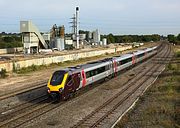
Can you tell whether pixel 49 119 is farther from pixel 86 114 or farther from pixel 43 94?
pixel 43 94

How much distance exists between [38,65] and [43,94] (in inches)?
973

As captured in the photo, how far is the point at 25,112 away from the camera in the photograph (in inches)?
850

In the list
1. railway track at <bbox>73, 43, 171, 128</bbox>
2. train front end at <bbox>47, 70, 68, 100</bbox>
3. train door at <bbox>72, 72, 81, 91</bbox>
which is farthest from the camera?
train door at <bbox>72, 72, 81, 91</bbox>

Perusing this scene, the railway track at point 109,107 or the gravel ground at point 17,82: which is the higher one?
Answer: the railway track at point 109,107

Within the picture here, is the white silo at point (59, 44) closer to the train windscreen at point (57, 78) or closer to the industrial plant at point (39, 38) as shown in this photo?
the industrial plant at point (39, 38)

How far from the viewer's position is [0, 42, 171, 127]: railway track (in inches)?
743

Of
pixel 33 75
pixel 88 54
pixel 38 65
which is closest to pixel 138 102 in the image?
pixel 33 75

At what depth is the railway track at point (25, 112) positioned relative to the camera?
61.9 feet

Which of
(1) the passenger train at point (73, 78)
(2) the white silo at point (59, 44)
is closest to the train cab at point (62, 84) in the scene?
(1) the passenger train at point (73, 78)

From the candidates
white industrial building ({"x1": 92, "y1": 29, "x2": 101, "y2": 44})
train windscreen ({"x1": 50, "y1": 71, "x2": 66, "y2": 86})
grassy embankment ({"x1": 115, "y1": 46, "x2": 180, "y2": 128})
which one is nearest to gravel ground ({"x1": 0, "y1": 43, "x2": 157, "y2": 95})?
train windscreen ({"x1": 50, "y1": 71, "x2": 66, "y2": 86})

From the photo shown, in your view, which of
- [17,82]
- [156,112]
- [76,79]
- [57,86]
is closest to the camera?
[156,112]

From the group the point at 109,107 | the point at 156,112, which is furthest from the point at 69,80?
the point at 156,112

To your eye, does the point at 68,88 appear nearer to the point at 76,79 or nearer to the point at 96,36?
the point at 76,79

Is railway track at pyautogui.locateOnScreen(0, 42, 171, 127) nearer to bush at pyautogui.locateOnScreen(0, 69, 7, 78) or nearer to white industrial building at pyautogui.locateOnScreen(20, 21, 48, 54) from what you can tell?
bush at pyautogui.locateOnScreen(0, 69, 7, 78)
